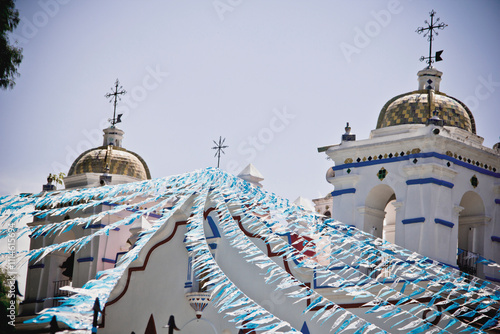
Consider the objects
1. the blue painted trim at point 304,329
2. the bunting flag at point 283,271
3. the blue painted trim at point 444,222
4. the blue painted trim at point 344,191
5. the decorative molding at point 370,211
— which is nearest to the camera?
the bunting flag at point 283,271

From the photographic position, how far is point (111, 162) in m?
23.7

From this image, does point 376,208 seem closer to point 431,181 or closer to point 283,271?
point 431,181

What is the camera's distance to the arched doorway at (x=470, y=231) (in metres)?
17.5

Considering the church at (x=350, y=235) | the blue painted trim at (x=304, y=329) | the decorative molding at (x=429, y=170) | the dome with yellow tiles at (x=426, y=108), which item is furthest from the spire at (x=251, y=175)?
the blue painted trim at (x=304, y=329)

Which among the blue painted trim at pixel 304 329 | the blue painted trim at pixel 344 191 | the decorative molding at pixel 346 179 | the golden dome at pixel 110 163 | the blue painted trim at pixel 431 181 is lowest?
the blue painted trim at pixel 304 329

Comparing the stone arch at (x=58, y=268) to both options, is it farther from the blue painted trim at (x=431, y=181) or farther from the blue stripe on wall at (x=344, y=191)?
the blue painted trim at (x=431, y=181)

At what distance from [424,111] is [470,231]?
2.79 metres

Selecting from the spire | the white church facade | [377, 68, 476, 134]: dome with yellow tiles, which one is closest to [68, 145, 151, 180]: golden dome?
the spire

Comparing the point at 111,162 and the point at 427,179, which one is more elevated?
the point at 111,162

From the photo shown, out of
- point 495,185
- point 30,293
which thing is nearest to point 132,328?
point 30,293

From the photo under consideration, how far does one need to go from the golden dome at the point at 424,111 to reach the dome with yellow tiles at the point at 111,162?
829cm

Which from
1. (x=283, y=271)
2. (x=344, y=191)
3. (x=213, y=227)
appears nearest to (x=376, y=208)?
(x=344, y=191)

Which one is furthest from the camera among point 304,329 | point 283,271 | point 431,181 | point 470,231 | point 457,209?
point 470,231

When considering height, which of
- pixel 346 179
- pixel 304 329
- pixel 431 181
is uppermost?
pixel 346 179
